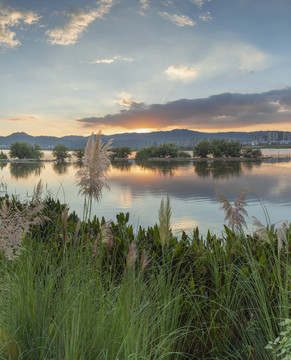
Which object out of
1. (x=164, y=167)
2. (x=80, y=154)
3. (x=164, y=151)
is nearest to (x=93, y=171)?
(x=80, y=154)

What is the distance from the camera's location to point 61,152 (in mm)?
68562

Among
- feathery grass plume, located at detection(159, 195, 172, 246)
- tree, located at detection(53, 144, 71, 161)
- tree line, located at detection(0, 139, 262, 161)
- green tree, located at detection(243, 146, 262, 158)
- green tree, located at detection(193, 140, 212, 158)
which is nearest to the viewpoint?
feathery grass plume, located at detection(159, 195, 172, 246)

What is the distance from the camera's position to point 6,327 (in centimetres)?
277

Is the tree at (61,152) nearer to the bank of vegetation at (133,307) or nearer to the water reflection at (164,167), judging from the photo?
the water reflection at (164,167)

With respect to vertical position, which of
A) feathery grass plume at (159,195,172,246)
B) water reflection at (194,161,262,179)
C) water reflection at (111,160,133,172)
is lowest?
water reflection at (194,161,262,179)

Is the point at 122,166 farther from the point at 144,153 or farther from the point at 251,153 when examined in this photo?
the point at 251,153

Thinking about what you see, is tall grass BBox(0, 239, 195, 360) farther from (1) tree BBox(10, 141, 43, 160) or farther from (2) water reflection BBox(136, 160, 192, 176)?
(1) tree BBox(10, 141, 43, 160)

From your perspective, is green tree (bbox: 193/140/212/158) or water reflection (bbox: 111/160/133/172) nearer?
water reflection (bbox: 111/160/133/172)

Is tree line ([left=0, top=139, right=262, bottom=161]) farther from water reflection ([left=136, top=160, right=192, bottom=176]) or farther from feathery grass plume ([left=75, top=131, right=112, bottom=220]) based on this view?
feathery grass plume ([left=75, top=131, right=112, bottom=220])

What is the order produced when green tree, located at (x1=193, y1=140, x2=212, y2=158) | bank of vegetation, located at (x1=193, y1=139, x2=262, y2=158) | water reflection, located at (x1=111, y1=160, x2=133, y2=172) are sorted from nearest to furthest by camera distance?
water reflection, located at (x1=111, y1=160, x2=133, y2=172), bank of vegetation, located at (x1=193, y1=139, x2=262, y2=158), green tree, located at (x1=193, y1=140, x2=212, y2=158)

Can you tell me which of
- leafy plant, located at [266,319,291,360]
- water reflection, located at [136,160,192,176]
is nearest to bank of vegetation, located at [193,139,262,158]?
water reflection, located at [136,160,192,176]

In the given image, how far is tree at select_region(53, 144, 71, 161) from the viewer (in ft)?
224

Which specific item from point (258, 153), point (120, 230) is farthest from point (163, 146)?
point (120, 230)

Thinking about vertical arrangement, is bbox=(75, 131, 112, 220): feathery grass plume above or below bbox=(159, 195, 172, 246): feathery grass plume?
above
